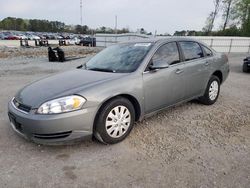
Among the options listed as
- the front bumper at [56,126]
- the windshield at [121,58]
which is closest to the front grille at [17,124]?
the front bumper at [56,126]

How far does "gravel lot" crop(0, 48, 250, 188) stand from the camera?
8.57ft

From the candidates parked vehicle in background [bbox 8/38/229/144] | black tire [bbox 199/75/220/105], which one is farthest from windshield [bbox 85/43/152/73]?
black tire [bbox 199/75/220/105]

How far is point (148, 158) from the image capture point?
305 cm

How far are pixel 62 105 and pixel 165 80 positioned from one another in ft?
5.76

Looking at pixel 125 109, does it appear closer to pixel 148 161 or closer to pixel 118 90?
pixel 118 90

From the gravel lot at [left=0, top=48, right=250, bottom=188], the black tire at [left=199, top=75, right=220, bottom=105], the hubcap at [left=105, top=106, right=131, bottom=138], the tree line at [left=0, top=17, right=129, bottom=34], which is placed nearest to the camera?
the gravel lot at [left=0, top=48, right=250, bottom=188]

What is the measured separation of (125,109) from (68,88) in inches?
33.3

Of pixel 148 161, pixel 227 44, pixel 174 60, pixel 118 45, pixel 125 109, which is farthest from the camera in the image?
pixel 227 44

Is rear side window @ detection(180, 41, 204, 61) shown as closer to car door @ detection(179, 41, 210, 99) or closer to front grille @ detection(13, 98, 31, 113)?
car door @ detection(179, 41, 210, 99)

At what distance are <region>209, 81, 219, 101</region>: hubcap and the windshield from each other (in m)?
1.93

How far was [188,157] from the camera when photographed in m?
3.08

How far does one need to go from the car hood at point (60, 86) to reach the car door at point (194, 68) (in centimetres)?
152

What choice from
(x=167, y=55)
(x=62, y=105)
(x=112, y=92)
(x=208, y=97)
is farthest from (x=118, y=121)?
(x=208, y=97)

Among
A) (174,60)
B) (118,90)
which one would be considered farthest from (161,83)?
(118,90)
